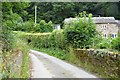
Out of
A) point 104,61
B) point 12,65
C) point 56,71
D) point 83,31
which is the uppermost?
point 83,31

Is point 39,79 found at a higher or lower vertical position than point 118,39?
lower

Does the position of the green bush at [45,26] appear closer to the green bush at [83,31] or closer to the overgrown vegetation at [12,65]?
the green bush at [83,31]

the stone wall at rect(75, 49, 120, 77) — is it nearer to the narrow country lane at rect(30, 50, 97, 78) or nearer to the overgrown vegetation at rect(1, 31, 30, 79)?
the narrow country lane at rect(30, 50, 97, 78)

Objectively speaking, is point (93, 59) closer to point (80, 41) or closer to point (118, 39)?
point (118, 39)

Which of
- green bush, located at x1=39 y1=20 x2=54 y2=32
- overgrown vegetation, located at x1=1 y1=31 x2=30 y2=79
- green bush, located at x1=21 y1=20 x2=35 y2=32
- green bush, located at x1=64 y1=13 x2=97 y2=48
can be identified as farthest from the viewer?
green bush, located at x1=39 y1=20 x2=54 y2=32

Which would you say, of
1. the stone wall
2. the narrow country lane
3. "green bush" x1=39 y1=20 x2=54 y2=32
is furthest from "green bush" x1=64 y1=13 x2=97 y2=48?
"green bush" x1=39 y1=20 x2=54 y2=32

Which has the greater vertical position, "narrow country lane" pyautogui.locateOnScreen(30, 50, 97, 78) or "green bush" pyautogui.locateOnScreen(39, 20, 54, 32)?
"green bush" pyautogui.locateOnScreen(39, 20, 54, 32)

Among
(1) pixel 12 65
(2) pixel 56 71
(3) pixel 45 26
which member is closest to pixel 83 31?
(2) pixel 56 71

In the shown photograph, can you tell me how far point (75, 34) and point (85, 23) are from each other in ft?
3.13

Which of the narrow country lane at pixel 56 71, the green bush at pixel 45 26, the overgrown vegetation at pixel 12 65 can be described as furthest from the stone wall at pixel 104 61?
the green bush at pixel 45 26

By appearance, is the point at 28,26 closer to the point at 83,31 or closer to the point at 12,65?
the point at 83,31

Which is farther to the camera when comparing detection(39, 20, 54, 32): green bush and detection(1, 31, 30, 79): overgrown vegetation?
detection(39, 20, 54, 32): green bush

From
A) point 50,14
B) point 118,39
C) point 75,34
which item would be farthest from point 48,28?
point 118,39

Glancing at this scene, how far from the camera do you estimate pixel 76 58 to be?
51.9 feet
